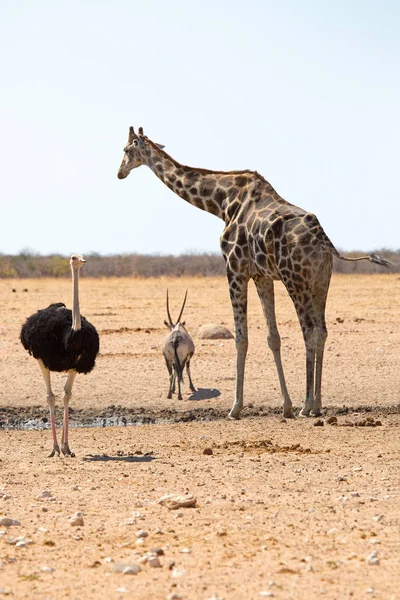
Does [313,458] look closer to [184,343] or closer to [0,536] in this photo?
[0,536]

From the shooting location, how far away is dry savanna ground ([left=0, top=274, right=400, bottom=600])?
6047 millimetres

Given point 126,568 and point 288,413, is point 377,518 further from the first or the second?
point 288,413

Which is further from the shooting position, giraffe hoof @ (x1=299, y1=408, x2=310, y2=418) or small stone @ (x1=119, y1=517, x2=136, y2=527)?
giraffe hoof @ (x1=299, y1=408, x2=310, y2=418)

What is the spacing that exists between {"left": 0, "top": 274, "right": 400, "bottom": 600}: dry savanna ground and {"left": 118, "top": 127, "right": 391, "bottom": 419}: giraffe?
85cm

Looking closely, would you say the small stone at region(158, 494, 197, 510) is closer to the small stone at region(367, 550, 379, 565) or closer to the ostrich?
the small stone at region(367, 550, 379, 565)

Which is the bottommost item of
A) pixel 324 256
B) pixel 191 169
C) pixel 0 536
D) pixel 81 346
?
pixel 0 536

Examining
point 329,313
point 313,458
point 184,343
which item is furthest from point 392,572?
point 329,313

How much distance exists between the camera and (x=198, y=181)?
44.9 feet

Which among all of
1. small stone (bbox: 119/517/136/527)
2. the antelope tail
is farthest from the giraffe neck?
small stone (bbox: 119/517/136/527)

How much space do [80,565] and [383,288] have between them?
25.4 m

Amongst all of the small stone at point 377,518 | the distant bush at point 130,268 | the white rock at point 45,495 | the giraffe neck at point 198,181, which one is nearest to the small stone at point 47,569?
the white rock at point 45,495

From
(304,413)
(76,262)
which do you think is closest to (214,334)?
(304,413)

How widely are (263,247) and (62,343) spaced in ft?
10.1

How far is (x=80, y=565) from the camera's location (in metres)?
6.30
